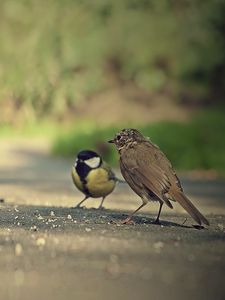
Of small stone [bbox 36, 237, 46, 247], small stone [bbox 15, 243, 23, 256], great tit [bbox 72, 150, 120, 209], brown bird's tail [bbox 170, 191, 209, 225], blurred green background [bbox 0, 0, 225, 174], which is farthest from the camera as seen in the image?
blurred green background [bbox 0, 0, 225, 174]

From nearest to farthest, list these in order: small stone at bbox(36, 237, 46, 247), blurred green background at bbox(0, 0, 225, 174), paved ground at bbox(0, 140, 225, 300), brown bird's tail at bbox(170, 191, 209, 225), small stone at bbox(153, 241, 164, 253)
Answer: paved ground at bbox(0, 140, 225, 300) → small stone at bbox(153, 241, 164, 253) → small stone at bbox(36, 237, 46, 247) → brown bird's tail at bbox(170, 191, 209, 225) → blurred green background at bbox(0, 0, 225, 174)

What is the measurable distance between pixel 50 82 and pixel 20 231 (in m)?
37.8

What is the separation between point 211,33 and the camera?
32.7 metres

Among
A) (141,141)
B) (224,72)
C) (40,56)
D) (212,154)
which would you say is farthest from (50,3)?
(141,141)

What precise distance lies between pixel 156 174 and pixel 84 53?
35150 millimetres

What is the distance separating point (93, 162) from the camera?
1194cm

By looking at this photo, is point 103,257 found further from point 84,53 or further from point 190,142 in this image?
point 84,53

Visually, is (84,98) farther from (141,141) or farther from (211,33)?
(141,141)

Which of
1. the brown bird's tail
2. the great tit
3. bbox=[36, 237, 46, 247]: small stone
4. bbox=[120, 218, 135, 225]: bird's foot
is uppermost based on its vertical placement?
the great tit

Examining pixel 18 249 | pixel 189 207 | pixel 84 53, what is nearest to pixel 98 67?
pixel 84 53

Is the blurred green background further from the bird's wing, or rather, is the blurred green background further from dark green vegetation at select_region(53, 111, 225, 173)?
the bird's wing

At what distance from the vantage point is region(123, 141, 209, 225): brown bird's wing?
8.85m

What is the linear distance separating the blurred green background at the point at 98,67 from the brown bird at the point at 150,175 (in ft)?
85.6

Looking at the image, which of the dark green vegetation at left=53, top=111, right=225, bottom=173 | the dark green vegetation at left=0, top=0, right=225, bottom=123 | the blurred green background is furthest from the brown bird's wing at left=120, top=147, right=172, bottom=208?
the dark green vegetation at left=0, top=0, right=225, bottom=123
